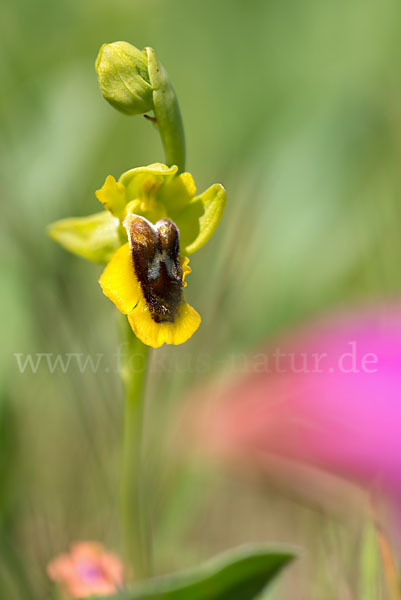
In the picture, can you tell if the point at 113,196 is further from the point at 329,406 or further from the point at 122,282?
the point at 329,406

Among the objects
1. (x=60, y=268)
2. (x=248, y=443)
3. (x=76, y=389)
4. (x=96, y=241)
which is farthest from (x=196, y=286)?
(x=96, y=241)

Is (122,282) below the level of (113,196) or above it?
below

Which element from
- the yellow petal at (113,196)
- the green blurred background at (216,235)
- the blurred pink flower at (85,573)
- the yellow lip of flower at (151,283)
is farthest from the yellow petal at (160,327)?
the green blurred background at (216,235)

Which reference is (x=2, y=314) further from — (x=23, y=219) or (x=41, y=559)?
(x=41, y=559)

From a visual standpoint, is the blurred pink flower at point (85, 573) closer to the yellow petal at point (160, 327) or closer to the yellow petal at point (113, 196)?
the yellow petal at point (160, 327)

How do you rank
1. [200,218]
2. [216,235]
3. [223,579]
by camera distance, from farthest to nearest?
[216,235], [200,218], [223,579]

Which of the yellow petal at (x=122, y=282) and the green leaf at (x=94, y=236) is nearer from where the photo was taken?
the yellow petal at (x=122, y=282)

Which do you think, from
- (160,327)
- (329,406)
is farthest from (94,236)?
(329,406)

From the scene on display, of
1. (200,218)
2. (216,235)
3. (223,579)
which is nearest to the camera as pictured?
(223,579)
